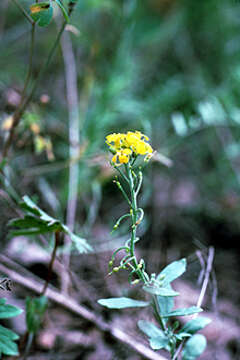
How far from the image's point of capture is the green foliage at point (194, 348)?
87cm

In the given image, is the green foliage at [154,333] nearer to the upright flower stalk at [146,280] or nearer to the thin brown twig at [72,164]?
the upright flower stalk at [146,280]

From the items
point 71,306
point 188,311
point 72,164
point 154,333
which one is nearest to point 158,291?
point 188,311

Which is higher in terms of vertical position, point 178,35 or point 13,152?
point 178,35

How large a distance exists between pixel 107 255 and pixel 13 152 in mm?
711

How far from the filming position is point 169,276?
820 mm

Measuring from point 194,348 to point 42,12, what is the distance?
1.01 meters

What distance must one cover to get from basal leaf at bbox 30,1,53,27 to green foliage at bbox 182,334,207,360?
97cm

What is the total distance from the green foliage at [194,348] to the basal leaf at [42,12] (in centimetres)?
97

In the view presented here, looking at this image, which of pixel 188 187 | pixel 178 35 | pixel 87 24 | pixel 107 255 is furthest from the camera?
pixel 178 35

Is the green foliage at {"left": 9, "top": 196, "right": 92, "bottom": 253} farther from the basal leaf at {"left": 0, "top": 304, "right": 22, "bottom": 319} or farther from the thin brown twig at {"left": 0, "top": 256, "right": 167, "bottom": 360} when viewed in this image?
the thin brown twig at {"left": 0, "top": 256, "right": 167, "bottom": 360}

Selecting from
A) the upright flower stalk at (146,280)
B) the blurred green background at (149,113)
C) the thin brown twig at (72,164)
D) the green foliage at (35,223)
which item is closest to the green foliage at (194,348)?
the upright flower stalk at (146,280)

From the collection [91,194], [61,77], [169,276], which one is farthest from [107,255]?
[61,77]

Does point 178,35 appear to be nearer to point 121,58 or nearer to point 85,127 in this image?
point 121,58

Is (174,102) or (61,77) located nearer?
(174,102)
